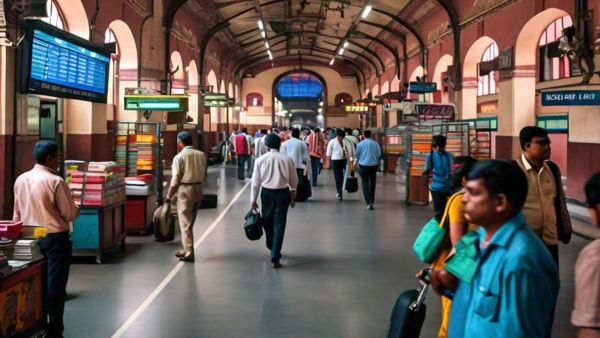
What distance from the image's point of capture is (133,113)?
14312mm

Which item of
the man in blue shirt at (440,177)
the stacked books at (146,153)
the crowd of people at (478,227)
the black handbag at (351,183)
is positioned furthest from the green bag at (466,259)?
the black handbag at (351,183)

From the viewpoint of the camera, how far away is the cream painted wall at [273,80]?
39875mm

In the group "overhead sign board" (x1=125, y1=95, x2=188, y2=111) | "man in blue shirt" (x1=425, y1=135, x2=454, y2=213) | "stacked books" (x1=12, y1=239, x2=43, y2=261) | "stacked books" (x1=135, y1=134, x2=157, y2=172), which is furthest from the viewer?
"overhead sign board" (x1=125, y1=95, x2=188, y2=111)

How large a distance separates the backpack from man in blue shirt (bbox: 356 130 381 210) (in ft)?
20.5

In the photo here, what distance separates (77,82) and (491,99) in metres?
12.8

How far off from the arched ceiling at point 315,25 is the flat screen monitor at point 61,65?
803 centimetres

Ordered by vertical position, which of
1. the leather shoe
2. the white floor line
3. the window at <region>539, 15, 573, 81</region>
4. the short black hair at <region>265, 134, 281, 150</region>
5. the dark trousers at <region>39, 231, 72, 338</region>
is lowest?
the white floor line

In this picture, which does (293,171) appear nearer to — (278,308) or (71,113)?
(278,308)

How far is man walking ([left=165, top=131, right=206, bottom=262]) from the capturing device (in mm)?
7008

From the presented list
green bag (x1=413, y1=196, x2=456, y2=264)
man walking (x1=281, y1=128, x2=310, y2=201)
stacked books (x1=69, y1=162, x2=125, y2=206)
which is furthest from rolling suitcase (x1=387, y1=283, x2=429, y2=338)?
man walking (x1=281, y1=128, x2=310, y2=201)

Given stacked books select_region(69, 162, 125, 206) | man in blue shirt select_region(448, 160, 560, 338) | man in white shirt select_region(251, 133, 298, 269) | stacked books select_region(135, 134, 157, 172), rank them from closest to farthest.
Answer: man in blue shirt select_region(448, 160, 560, 338) → man in white shirt select_region(251, 133, 298, 269) → stacked books select_region(69, 162, 125, 206) → stacked books select_region(135, 134, 157, 172)

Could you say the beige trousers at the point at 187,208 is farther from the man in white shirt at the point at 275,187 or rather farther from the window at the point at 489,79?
the window at the point at 489,79

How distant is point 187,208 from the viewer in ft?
23.2

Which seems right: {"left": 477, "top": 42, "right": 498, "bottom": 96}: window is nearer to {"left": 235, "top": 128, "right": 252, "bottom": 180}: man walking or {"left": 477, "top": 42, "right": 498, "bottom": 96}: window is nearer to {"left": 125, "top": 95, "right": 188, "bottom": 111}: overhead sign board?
{"left": 235, "top": 128, "right": 252, "bottom": 180}: man walking
